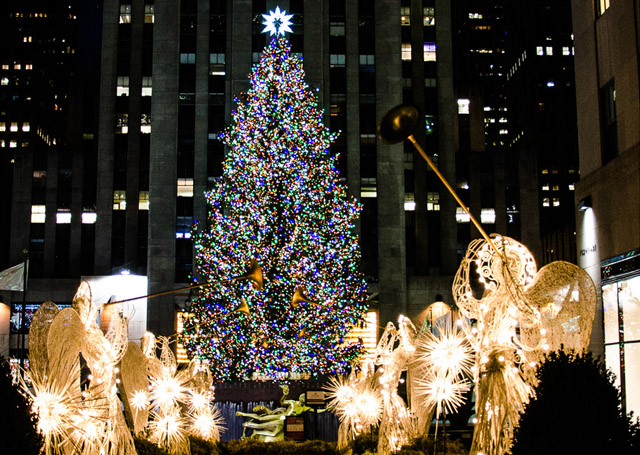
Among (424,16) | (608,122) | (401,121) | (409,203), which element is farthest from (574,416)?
(424,16)

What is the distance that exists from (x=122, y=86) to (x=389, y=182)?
19.2 m

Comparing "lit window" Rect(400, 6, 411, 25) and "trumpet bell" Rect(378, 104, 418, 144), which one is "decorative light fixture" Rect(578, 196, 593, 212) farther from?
"lit window" Rect(400, 6, 411, 25)

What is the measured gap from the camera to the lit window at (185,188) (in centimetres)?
4375

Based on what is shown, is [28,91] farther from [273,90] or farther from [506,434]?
[506,434]

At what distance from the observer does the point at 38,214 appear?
51062 mm

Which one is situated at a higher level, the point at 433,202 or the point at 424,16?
the point at 424,16

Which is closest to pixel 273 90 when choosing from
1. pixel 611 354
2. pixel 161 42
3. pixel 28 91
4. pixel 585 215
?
pixel 161 42

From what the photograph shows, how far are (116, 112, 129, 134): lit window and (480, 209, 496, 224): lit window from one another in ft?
79.3

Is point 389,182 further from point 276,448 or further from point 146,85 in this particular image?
point 276,448

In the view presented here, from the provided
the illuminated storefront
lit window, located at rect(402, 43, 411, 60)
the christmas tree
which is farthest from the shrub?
lit window, located at rect(402, 43, 411, 60)

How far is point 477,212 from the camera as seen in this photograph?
5122 centimetres

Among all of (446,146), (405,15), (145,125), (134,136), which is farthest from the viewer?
(145,125)

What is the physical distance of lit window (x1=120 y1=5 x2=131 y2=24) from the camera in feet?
161

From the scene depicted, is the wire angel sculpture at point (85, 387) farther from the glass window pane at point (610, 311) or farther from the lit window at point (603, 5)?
the lit window at point (603, 5)
